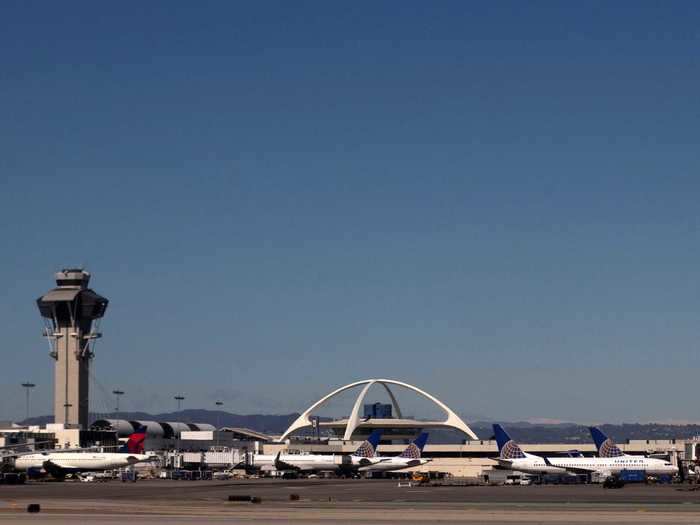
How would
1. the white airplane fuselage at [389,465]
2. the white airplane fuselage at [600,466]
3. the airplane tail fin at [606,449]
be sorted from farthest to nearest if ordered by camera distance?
the airplane tail fin at [606,449], the white airplane fuselage at [389,465], the white airplane fuselage at [600,466]

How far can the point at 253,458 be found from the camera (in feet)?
640

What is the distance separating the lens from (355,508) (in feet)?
264

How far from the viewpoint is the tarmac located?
68.1 m

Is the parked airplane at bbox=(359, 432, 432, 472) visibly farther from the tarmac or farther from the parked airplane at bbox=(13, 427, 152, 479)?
the tarmac

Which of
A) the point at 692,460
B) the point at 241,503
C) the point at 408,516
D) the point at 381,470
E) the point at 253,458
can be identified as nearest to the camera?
Result: the point at 408,516

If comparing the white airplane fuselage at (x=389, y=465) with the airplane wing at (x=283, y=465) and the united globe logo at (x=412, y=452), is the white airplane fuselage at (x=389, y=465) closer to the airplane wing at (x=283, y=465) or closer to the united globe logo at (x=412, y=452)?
the united globe logo at (x=412, y=452)

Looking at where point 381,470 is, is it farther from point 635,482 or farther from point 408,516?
point 408,516

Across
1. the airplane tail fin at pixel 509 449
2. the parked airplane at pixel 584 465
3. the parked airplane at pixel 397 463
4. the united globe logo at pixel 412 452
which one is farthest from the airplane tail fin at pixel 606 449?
the united globe logo at pixel 412 452

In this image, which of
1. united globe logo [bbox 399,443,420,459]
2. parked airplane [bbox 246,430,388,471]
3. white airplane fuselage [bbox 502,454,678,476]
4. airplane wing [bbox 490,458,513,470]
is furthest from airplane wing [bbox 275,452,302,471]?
white airplane fuselage [bbox 502,454,678,476]

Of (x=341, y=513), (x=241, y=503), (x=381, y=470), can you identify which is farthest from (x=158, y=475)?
(x=341, y=513)

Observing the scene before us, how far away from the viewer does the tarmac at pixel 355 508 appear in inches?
2680

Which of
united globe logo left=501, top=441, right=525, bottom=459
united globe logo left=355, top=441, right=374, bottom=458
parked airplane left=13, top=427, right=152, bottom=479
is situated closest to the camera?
parked airplane left=13, top=427, right=152, bottom=479

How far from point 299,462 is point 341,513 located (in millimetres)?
111800

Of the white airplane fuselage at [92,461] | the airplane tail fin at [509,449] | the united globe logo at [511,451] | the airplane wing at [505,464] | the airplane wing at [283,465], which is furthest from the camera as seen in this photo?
the airplane wing at [283,465]
